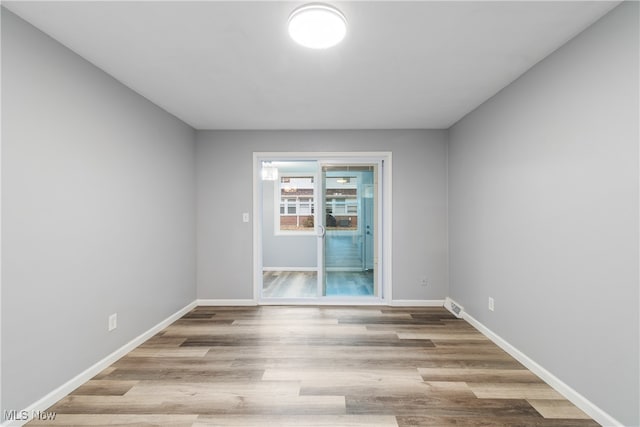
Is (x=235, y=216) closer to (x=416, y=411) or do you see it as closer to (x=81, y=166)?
(x=81, y=166)

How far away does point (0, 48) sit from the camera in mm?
1624

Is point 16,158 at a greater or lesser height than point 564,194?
greater

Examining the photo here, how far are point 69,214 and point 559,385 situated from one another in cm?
371

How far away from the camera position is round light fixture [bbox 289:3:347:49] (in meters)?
1.63

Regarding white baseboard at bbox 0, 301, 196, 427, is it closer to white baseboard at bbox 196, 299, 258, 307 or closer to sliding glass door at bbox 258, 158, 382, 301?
white baseboard at bbox 196, 299, 258, 307

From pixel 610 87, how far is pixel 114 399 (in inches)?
148

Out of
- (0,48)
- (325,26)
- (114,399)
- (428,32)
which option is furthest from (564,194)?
(0,48)

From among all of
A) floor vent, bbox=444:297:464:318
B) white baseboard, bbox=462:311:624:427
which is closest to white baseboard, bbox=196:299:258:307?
floor vent, bbox=444:297:464:318

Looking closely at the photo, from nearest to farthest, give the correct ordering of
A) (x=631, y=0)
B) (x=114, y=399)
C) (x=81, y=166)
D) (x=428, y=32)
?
(x=631, y=0) → (x=428, y=32) → (x=114, y=399) → (x=81, y=166)

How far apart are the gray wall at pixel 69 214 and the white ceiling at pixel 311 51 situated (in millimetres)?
259

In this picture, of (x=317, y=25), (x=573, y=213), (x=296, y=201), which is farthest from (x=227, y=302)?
(x=573, y=213)

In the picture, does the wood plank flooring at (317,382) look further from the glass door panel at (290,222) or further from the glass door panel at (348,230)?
the glass door panel at (290,222)

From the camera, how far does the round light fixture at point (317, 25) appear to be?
1.63m

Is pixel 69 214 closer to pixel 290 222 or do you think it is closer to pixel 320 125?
pixel 320 125
